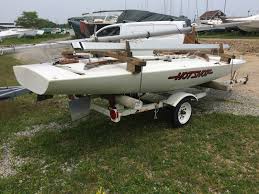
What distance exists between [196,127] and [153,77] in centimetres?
145

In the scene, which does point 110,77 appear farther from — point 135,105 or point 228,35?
point 228,35

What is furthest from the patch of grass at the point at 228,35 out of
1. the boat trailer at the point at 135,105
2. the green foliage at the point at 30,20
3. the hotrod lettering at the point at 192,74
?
the green foliage at the point at 30,20

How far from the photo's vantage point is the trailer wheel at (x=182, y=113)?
21.7 ft

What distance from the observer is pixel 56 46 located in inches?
386

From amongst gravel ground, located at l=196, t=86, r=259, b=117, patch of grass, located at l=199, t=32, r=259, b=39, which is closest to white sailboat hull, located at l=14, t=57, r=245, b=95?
gravel ground, located at l=196, t=86, r=259, b=117

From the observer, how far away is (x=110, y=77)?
5.53 metres

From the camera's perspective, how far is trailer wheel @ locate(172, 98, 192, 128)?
6617 mm

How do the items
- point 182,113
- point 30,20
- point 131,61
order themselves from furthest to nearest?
point 30,20
point 182,113
point 131,61

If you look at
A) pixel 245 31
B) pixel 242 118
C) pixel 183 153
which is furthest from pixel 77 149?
pixel 245 31

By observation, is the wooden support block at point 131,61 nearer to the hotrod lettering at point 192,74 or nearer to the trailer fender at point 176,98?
the hotrod lettering at point 192,74

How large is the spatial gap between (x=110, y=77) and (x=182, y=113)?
199 cm

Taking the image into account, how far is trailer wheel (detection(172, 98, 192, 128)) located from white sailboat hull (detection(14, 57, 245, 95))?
1.14 feet

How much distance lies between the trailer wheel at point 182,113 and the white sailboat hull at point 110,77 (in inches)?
13.6

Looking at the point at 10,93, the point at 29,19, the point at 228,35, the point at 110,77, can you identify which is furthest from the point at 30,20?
the point at 110,77
